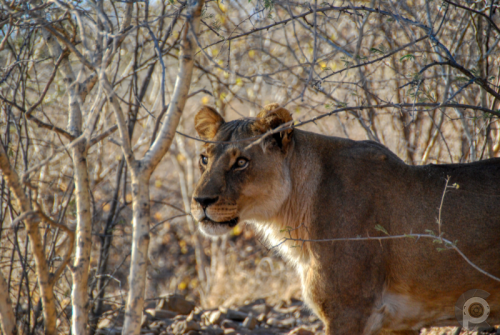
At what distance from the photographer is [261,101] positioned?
8688 mm

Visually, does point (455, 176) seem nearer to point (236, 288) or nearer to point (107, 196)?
point (236, 288)

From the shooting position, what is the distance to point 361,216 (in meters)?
3.42

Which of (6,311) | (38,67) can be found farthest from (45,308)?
(38,67)

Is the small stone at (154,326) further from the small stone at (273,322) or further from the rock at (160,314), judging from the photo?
the small stone at (273,322)

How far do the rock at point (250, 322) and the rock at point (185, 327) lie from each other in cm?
63

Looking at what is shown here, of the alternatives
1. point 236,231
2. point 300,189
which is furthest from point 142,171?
point 236,231

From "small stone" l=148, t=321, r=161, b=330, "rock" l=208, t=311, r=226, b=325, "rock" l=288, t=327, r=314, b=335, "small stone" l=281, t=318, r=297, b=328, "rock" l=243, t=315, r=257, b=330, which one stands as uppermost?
"small stone" l=148, t=321, r=161, b=330

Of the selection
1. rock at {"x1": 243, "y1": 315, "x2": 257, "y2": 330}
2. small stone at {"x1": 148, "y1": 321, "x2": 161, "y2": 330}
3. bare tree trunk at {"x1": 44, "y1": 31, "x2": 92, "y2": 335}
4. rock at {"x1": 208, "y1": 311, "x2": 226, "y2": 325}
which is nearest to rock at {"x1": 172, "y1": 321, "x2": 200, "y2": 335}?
small stone at {"x1": 148, "y1": 321, "x2": 161, "y2": 330}

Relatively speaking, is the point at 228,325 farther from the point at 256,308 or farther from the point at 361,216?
the point at 361,216

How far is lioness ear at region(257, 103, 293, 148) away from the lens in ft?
11.9

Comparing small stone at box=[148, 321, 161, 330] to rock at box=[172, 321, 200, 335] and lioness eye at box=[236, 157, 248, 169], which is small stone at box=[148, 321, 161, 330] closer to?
rock at box=[172, 321, 200, 335]

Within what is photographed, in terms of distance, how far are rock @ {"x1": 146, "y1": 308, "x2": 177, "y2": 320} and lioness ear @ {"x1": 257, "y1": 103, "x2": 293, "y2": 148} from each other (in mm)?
2873

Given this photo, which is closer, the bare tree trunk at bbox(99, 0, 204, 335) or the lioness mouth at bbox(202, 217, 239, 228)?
the bare tree trunk at bbox(99, 0, 204, 335)

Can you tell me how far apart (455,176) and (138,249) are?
242cm
